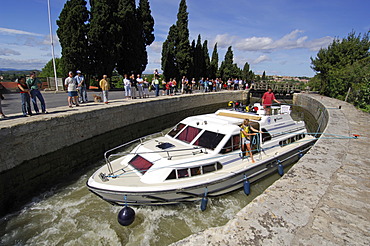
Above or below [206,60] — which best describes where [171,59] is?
below

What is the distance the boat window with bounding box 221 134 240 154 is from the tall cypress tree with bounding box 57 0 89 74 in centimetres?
1921

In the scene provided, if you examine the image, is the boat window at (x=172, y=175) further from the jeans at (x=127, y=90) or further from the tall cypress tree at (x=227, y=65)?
the tall cypress tree at (x=227, y=65)

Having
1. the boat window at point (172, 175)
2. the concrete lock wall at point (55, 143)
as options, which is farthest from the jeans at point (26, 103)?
the boat window at point (172, 175)

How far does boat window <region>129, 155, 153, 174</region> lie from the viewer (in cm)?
576

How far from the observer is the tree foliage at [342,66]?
17828 millimetres

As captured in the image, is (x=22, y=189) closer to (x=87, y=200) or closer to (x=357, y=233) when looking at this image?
(x=87, y=200)

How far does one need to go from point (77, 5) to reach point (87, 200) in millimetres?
20302

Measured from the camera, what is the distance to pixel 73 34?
64.5ft

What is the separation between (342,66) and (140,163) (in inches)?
1016

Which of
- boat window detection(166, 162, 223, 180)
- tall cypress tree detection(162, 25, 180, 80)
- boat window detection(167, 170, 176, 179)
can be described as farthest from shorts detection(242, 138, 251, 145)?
tall cypress tree detection(162, 25, 180, 80)

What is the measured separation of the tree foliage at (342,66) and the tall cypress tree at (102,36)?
23.1 metres

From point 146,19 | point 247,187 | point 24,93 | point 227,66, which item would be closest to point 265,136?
point 247,187

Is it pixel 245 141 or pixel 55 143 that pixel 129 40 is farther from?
pixel 245 141

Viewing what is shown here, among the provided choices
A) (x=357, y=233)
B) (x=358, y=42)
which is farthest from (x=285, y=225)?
(x=358, y=42)
